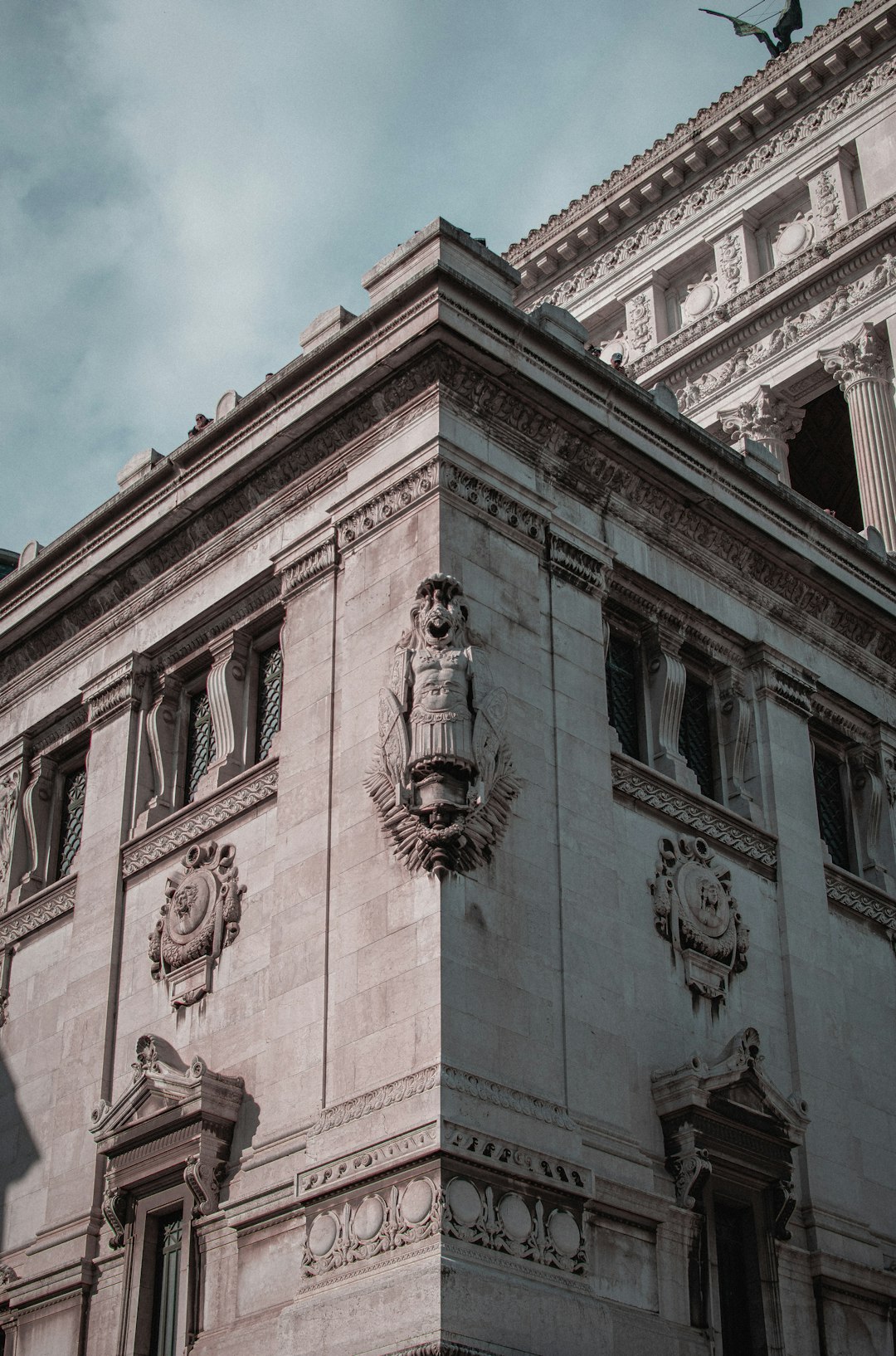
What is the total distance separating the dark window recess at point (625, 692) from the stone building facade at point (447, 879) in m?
0.06

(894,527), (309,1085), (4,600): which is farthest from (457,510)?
(894,527)

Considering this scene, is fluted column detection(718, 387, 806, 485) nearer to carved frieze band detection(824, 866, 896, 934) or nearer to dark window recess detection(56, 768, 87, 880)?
carved frieze band detection(824, 866, 896, 934)

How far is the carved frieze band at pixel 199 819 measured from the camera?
2497 centimetres

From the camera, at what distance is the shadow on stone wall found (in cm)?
2612

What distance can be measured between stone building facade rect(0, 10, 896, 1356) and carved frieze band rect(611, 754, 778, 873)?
8 centimetres

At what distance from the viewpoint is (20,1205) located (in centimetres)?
2589

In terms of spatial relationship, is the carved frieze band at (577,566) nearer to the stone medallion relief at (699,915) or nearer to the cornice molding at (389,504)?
the cornice molding at (389,504)

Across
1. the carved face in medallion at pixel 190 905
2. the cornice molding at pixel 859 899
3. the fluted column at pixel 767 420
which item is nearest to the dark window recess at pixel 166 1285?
the carved face in medallion at pixel 190 905

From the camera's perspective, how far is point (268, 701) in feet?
86.9

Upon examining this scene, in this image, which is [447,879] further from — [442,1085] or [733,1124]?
[733,1124]

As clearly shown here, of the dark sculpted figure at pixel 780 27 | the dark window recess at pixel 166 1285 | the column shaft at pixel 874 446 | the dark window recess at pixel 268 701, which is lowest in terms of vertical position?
the dark window recess at pixel 166 1285

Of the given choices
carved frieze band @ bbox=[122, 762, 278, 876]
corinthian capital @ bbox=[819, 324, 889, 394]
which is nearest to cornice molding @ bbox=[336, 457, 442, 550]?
carved frieze band @ bbox=[122, 762, 278, 876]

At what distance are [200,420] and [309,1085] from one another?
1236 cm

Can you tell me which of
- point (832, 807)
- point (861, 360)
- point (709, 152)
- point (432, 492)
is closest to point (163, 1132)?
point (432, 492)
